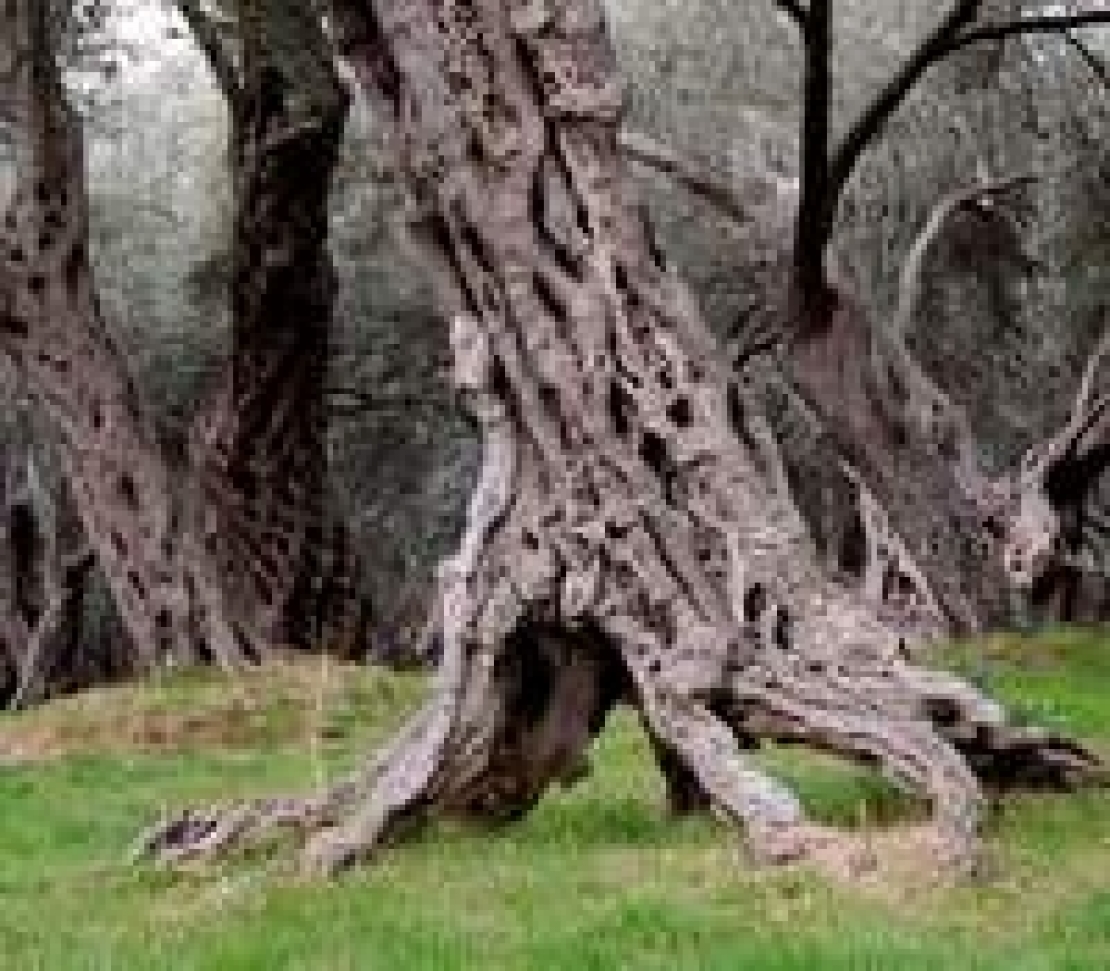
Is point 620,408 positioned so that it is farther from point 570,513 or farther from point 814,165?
point 814,165

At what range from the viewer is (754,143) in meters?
26.1

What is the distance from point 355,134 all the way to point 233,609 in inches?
299

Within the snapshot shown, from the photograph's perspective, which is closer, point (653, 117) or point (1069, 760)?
point (1069, 760)

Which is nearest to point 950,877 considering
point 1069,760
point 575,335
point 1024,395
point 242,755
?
point 1069,760

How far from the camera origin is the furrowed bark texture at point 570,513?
831 centimetres

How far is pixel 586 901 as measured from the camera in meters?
7.16

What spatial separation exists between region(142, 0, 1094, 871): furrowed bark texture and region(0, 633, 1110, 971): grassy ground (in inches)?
10.3

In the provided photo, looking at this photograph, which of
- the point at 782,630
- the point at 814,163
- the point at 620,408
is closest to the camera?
the point at 782,630

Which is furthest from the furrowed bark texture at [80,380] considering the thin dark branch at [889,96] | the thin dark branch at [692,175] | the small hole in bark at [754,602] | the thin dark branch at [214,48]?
the small hole in bark at [754,602]

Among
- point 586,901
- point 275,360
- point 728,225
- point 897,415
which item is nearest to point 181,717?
point 275,360

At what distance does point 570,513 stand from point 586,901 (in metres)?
1.65

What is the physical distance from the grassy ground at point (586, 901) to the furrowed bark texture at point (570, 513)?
0.26 metres

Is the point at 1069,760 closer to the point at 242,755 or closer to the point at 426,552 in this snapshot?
the point at 242,755

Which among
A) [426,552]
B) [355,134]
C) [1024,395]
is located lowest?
[426,552]
